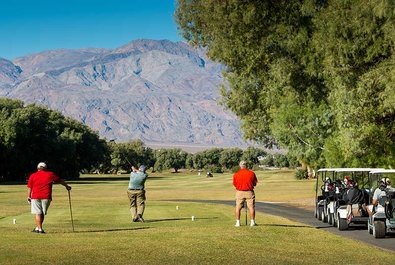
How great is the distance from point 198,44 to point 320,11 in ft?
33.7

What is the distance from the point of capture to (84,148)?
162250mm

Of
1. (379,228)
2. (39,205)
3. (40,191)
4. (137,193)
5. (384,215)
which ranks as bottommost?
(379,228)

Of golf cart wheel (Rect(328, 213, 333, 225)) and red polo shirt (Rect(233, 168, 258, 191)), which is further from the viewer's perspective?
golf cart wheel (Rect(328, 213, 333, 225))

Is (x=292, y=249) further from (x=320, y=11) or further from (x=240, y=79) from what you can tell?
(x=240, y=79)

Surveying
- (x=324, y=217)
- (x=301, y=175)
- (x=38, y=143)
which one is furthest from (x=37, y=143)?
(x=324, y=217)

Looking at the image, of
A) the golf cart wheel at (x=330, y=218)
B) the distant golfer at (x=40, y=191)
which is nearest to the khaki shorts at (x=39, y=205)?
the distant golfer at (x=40, y=191)

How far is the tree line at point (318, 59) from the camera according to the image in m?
29.3

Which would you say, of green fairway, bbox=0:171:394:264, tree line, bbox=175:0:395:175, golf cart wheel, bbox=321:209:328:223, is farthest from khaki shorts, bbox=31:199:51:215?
tree line, bbox=175:0:395:175

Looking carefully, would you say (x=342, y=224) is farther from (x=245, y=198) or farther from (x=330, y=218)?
(x=245, y=198)

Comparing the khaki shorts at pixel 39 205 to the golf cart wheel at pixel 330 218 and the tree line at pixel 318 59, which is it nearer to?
the golf cart wheel at pixel 330 218

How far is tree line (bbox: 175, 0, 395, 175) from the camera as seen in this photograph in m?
29.3

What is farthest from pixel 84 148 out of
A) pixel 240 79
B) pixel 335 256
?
pixel 335 256

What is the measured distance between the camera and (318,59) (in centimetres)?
3350

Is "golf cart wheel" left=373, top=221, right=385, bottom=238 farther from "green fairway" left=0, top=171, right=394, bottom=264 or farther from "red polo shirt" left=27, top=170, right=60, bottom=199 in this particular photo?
"red polo shirt" left=27, top=170, right=60, bottom=199
